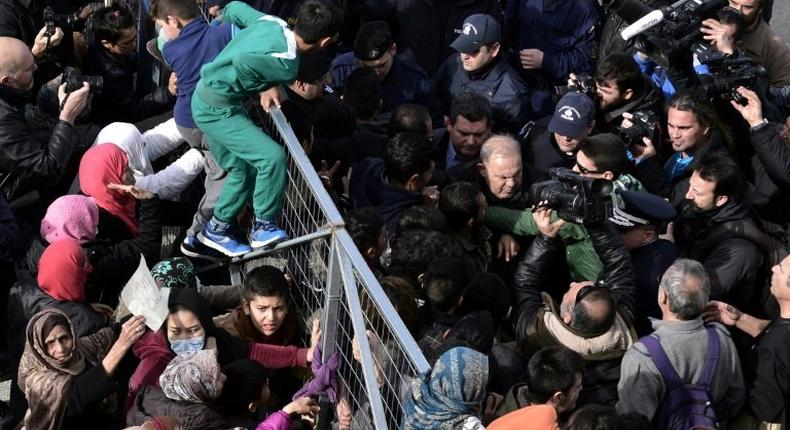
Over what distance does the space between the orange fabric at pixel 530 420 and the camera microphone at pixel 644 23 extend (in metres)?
3.43

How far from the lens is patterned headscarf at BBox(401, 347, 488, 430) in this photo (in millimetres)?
4891

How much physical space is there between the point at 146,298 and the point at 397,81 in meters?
3.26

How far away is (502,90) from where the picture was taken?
8406mm

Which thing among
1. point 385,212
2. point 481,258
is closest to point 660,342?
point 481,258

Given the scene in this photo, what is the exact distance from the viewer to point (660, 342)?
237 inches

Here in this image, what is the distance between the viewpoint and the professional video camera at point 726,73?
7738 mm

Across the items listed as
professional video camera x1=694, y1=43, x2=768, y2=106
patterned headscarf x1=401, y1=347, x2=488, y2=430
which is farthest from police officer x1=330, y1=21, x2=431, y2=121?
patterned headscarf x1=401, y1=347, x2=488, y2=430

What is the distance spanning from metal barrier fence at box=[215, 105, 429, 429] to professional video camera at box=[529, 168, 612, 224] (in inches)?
50.6

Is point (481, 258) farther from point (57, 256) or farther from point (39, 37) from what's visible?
point (39, 37)

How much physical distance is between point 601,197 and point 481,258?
29.5 inches

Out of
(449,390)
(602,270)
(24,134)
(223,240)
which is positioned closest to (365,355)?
(449,390)

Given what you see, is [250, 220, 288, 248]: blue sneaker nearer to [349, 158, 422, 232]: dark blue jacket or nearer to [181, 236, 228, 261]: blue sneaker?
[181, 236, 228, 261]: blue sneaker

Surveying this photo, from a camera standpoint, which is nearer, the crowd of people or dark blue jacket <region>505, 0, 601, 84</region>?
the crowd of people

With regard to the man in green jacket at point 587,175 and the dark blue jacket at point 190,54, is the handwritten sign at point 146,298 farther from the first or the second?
the man in green jacket at point 587,175
